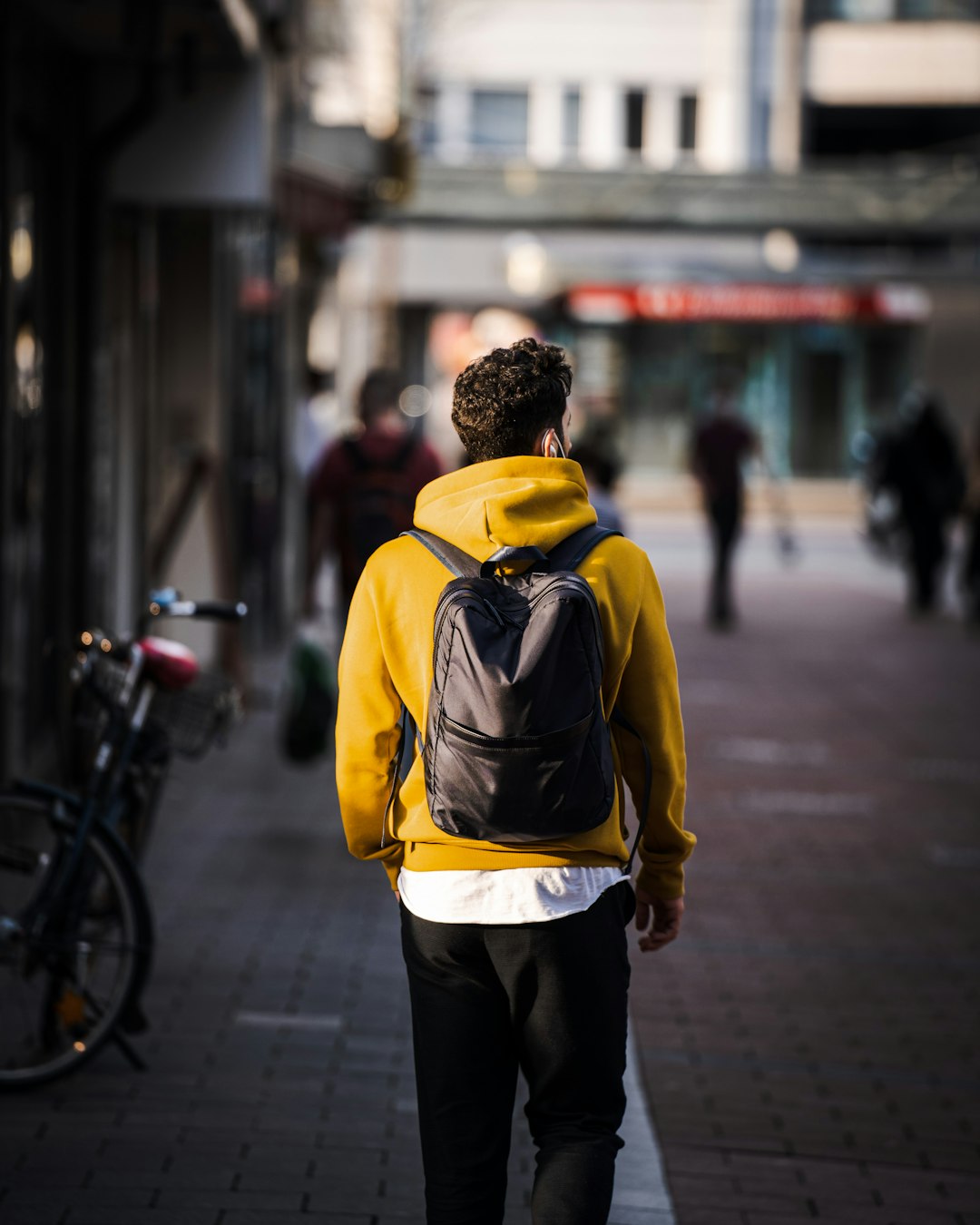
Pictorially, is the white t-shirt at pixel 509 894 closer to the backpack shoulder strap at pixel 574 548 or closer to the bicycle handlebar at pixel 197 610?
the backpack shoulder strap at pixel 574 548

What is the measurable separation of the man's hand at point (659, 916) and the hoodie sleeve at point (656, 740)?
2cm

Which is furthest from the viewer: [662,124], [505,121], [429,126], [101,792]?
[505,121]

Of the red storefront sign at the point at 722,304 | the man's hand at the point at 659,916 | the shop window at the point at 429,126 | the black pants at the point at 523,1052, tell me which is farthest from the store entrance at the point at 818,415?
the black pants at the point at 523,1052

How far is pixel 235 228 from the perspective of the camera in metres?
12.5

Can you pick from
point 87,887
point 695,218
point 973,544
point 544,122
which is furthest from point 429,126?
point 87,887

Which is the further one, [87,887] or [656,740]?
[87,887]

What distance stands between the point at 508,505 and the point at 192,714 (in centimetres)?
238

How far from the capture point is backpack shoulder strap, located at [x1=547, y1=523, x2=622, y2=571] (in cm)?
296

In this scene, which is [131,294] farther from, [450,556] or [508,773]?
[508,773]

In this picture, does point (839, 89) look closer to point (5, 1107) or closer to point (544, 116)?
point (544, 116)

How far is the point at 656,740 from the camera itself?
10.2 ft

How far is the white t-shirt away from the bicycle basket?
2.24m

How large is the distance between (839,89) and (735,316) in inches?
264

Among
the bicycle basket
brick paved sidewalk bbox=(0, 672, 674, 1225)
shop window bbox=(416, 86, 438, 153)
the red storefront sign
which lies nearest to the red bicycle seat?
the bicycle basket
